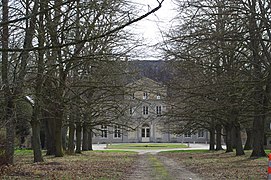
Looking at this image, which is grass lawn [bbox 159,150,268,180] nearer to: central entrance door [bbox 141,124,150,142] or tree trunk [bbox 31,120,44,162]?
tree trunk [bbox 31,120,44,162]

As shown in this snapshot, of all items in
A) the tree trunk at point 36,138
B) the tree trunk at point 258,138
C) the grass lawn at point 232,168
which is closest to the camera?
the grass lawn at point 232,168

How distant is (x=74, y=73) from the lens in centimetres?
2253

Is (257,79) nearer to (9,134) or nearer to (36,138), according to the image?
(9,134)

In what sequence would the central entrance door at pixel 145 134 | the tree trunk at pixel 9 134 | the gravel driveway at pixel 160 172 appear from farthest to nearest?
the central entrance door at pixel 145 134
the gravel driveway at pixel 160 172
the tree trunk at pixel 9 134

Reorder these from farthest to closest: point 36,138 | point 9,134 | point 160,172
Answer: point 36,138, point 160,172, point 9,134

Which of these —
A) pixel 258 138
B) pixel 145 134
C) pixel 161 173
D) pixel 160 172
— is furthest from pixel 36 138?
pixel 145 134

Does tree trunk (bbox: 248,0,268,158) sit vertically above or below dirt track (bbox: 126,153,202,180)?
above

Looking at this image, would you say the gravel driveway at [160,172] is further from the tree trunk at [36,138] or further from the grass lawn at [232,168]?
the tree trunk at [36,138]

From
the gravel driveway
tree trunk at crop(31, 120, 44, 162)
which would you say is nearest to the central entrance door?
the gravel driveway

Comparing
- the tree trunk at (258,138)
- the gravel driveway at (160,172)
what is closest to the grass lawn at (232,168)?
the gravel driveway at (160,172)

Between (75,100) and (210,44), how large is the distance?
18.2 ft

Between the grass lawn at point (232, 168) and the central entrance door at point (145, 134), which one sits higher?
the central entrance door at point (145, 134)

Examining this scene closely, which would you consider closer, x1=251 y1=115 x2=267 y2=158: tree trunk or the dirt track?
the dirt track

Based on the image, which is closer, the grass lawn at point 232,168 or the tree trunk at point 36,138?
the grass lawn at point 232,168
